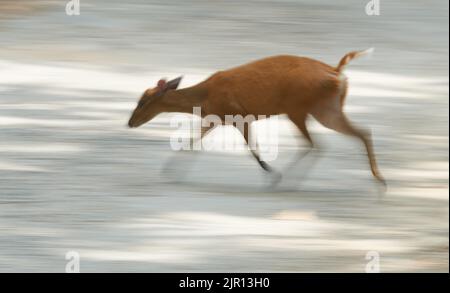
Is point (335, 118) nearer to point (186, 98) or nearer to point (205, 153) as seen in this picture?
point (186, 98)

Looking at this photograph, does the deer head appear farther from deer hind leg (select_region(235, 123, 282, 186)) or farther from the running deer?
deer hind leg (select_region(235, 123, 282, 186))

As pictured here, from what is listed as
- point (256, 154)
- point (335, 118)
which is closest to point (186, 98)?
point (256, 154)

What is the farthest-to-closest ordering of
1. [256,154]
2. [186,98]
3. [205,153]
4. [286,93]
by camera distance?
[205,153] → [256,154] → [186,98] → [286,93]

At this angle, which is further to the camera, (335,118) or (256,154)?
(256,154)

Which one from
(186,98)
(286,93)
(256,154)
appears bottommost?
(256,154)

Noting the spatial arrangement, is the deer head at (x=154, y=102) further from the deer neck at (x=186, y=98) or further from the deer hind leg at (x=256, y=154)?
the deer hind leg at (x=256, y=154)

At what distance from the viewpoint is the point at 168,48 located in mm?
13500

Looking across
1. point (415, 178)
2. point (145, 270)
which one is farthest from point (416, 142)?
point (145, 270)

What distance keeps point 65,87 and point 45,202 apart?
147 inches

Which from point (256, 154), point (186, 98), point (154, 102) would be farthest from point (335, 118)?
point (154, 102)


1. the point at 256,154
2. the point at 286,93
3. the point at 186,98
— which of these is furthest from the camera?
the point at 256,154

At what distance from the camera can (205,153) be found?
9664mm

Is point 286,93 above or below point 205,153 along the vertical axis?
below

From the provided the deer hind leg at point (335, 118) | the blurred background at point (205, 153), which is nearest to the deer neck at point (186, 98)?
the blurred background at point (205, 153)
